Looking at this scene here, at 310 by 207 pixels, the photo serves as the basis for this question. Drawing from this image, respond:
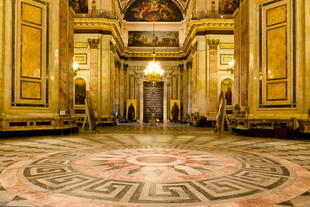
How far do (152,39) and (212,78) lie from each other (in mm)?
12268

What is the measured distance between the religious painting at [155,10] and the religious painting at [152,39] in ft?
5.20

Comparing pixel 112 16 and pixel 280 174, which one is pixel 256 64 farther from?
pixel 112 16

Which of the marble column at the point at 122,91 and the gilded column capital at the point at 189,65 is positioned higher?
the gilded column capital at the point at 189,65

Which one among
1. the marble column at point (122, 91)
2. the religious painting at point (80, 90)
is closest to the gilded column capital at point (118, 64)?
the marble column at point (122, 91)

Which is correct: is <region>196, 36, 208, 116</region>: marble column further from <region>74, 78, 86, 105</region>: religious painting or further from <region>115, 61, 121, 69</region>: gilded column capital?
<region>115, 61, 121, 69</region>: gilded column capital

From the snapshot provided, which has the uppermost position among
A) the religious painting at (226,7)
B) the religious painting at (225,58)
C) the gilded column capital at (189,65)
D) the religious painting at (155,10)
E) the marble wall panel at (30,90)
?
the religious painting at (155,10)

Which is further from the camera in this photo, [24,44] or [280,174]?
[24,44]

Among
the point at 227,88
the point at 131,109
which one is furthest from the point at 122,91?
the point at 227,88

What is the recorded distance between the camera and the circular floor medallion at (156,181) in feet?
8.47

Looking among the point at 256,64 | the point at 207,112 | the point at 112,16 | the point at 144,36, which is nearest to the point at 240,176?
the point at 256,64

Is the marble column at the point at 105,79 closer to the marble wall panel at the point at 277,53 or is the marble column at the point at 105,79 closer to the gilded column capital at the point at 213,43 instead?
the gilded column capital at the point at 213,43

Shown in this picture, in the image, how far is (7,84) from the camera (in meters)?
8.77

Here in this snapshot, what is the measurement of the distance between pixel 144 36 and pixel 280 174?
2598 cm

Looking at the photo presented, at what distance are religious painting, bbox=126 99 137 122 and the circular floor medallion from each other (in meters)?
22.0
